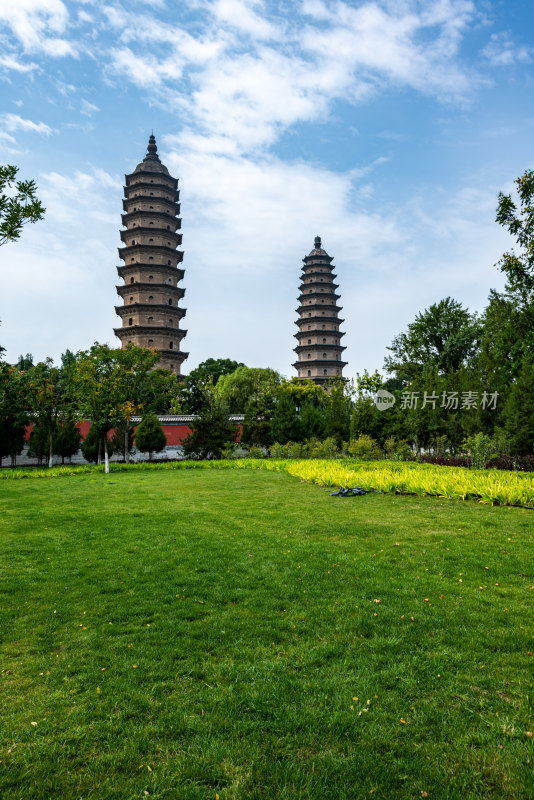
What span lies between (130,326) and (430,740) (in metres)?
40.5

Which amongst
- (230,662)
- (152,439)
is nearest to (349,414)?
(152,439)

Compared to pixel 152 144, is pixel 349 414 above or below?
below

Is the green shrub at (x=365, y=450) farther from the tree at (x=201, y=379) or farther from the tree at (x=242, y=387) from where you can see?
the tree at (x=242, y=387)

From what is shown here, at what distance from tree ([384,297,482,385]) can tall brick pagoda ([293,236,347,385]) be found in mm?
12683

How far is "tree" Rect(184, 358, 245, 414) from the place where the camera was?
133ft

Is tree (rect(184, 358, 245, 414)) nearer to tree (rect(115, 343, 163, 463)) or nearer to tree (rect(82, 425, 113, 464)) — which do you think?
tree (rect(115, 343, 163, 463))

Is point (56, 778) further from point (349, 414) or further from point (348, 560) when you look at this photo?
point (349, 414)

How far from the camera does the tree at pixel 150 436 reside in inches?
963

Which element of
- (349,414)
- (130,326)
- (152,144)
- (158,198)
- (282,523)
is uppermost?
(152,144)

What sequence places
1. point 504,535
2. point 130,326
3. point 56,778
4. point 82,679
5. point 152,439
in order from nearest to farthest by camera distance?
point 56,778 → point 82,679 → point 504,535 → point 152,439 → point 130,326

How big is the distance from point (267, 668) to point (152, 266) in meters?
41.0

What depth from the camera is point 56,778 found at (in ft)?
7.30

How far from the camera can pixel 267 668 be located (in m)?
3.17

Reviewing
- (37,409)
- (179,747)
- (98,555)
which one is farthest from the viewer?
(37,409)
